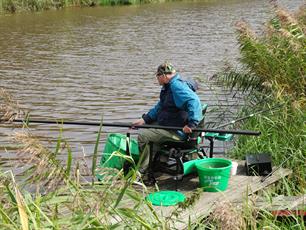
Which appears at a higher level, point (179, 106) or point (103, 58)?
point (179, 106)

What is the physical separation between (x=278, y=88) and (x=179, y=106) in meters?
2.11

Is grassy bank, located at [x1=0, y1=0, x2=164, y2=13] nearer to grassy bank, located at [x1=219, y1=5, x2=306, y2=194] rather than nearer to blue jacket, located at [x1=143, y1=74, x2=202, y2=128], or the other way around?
grassy bank, located at [x1=219, y1=5, x2=306, y2=194]

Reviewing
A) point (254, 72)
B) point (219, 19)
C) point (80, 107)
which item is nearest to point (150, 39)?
point (219, 19)

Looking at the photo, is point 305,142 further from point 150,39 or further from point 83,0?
point 83,0

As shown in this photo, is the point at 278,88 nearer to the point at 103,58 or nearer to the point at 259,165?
the point at 259,165

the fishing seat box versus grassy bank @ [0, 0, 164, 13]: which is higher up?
the fishing seat box

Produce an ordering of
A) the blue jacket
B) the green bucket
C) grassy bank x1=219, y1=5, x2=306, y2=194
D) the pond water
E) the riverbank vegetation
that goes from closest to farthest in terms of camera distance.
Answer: the riverbank vegetation
the green bucket
the blue jacket
grassy bank x1=219, y1=5, x2=306, y2=194
the pond water

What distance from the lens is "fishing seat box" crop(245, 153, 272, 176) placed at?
19.8 feet

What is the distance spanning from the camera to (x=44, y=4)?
31.9 m

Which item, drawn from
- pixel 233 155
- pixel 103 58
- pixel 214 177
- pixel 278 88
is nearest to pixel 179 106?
pixel 214 177

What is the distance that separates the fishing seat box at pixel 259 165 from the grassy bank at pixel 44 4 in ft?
85.6

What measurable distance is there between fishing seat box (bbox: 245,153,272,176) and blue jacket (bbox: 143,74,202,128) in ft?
2.57

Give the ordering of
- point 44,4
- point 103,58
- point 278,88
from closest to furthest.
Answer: point 278,88 → point 103,58 → point 44,4

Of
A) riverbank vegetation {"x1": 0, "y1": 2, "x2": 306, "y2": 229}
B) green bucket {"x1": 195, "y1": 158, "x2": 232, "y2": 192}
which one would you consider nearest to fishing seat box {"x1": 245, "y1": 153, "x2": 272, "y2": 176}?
riverbank vegetation {"x1": 0, "y1": 2, "x2": 306, "y2": 229}
